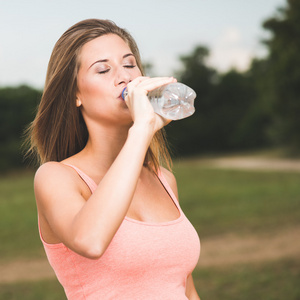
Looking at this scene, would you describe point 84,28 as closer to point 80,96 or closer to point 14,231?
point 80,96

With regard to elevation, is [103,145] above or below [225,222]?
above

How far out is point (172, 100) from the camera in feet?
5.84

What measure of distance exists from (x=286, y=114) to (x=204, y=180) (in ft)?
20.3

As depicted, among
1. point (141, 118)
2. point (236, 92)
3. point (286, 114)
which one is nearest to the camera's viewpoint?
point (141, 118)

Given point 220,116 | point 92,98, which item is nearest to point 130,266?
point 92,98

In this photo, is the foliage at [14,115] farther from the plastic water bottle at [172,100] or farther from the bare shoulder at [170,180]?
the plastic water bottle at [172,100]

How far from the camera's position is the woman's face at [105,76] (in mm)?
1814

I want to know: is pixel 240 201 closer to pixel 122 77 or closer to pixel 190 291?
pixel 190 291

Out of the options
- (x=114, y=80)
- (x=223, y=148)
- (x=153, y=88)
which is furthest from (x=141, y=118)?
(x=223, y=148)

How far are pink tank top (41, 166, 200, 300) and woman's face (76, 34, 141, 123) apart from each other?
276 millimetres

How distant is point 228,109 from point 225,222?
2735cm

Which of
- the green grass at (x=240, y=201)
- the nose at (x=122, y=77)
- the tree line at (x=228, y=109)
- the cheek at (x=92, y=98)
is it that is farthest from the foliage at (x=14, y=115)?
the nose at (x=122, y=77)

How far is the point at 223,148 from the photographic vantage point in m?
35.7

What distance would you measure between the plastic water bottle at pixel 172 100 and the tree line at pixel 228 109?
52.2 feet
